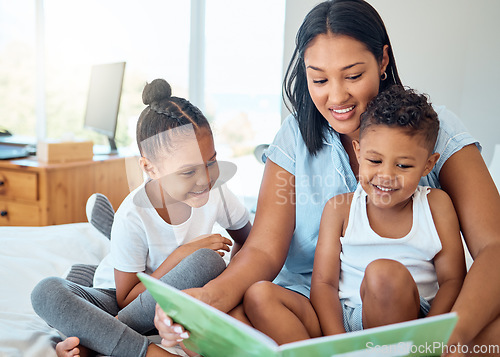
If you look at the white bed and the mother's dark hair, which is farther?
the mother's dark hair

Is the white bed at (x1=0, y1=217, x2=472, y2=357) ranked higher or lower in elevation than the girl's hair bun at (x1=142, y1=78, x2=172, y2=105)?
lower

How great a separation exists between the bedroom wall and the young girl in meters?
1.91

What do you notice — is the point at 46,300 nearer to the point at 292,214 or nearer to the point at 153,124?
the point at 153,124

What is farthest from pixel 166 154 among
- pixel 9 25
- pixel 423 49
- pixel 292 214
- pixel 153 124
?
pixel 9 25

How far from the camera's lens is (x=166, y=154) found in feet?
3.19

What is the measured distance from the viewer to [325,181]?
1.13m

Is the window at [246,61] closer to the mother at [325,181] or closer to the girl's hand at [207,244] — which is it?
the mother at [325,181]

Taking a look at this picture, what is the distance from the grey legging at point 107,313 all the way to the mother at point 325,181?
0.06 m

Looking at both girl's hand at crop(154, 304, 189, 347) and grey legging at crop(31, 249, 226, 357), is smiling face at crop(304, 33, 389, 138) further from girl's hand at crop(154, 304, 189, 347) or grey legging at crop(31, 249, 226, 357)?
girl's hand at crop(154, 304, 189, 347)

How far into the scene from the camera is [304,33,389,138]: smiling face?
3.19 ft

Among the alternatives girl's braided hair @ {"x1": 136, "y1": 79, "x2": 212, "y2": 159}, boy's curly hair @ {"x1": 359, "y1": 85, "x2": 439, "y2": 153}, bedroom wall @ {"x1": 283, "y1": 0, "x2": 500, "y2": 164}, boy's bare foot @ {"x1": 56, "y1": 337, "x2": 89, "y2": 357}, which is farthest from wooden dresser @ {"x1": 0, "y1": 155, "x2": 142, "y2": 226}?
bedroom wall @ {"x1": 283, "y1": 0, "x2": 500, "y2": 164}

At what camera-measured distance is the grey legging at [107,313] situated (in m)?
0.84

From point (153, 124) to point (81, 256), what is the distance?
64 centimetres

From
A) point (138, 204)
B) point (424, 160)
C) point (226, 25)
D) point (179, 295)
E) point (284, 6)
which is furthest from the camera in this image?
point (226, 25)
